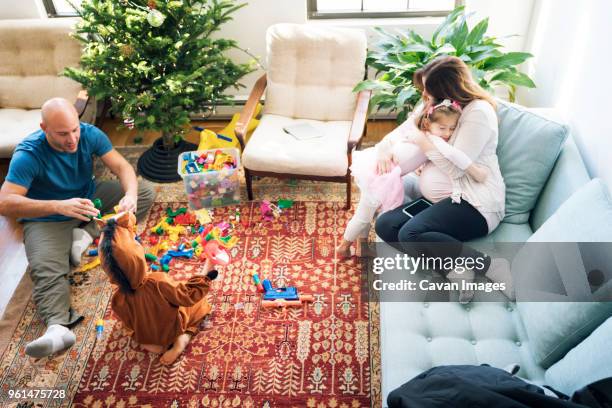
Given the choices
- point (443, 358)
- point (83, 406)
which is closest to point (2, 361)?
point (83, 406)

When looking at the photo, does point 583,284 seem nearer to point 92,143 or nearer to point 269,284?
point 269,284

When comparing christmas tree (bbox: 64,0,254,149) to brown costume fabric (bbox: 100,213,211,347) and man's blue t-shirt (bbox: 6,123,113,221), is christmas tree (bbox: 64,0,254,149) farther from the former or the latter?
brown costume fabric (bbox: 100,213,211,347)

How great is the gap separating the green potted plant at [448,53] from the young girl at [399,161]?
16.4 inches

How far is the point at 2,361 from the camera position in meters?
2.46

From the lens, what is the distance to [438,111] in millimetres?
2270

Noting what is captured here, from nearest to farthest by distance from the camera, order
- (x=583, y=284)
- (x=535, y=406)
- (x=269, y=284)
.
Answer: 1. (x=535, y=406)
2. (x=583, y=284)
3. (x=269, y=284)

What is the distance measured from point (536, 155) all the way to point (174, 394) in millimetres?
2095

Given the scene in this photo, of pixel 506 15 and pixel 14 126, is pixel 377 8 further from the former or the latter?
pixel 14 126

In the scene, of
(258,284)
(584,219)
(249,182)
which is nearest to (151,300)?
(258,284)

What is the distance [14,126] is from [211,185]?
1.63 meters

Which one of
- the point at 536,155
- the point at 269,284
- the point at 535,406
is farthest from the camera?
the point at 269,284

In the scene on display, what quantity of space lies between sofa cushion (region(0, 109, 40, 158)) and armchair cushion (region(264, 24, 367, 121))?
5.81 feet

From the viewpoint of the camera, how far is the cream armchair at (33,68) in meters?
3.57

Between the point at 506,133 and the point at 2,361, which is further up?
the point at 506,133
